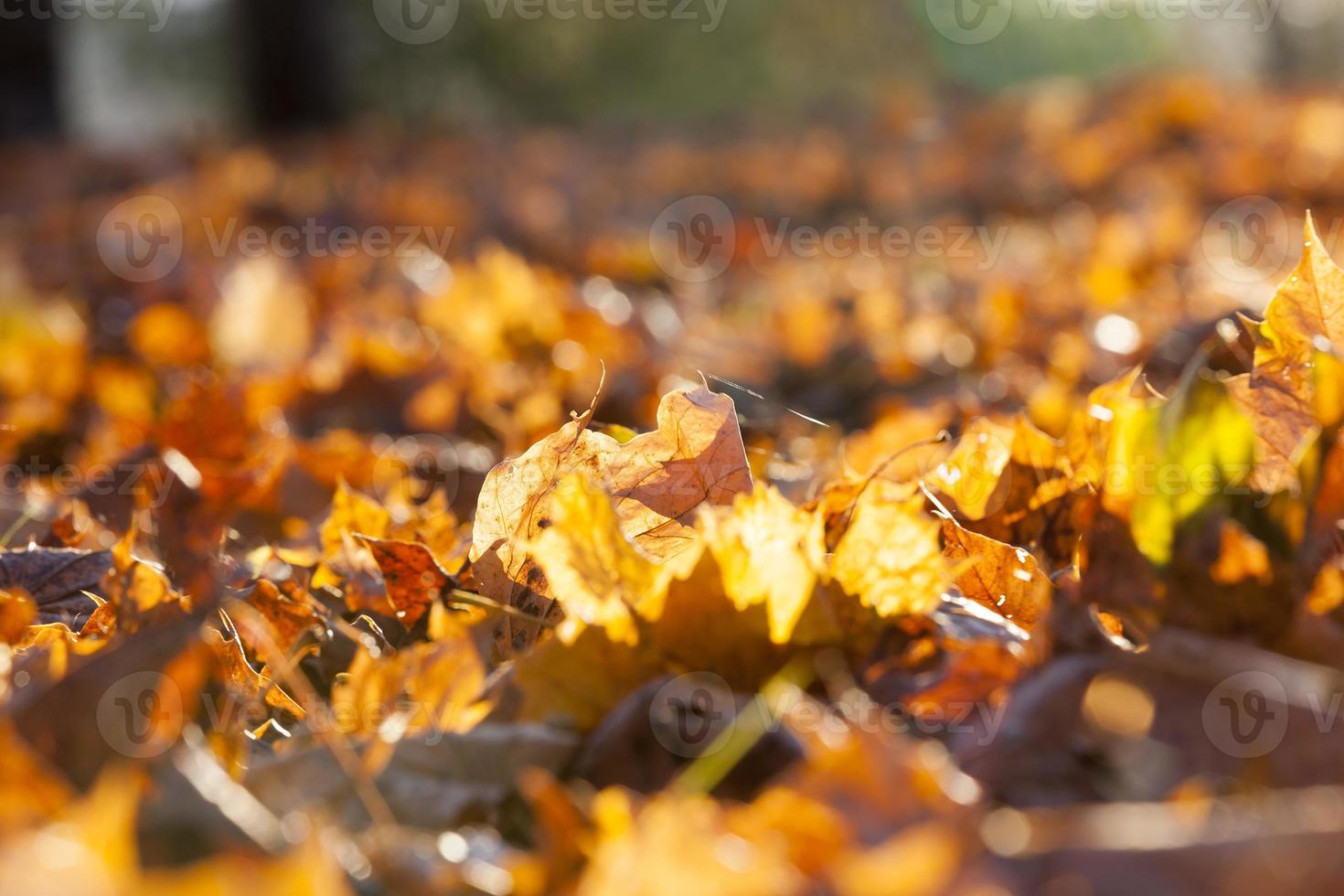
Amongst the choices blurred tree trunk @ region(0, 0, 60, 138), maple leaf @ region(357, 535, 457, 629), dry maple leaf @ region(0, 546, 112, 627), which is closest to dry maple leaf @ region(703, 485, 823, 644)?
maple leaf @ region(357, 535, 457, 629)

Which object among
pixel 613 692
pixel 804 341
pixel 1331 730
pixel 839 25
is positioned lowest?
pixel 839 25

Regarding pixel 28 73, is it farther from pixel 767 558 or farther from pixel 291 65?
pixel 767 558

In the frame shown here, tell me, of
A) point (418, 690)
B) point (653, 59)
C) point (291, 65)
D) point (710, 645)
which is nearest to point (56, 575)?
point (418, 690)

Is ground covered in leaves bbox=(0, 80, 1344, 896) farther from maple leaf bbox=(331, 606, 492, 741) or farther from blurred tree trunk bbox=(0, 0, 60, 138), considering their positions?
blurred tree trunk bbox=(0, 0, 60, 138)

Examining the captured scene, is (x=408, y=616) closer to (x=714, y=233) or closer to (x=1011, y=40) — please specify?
(x=714, y=233)

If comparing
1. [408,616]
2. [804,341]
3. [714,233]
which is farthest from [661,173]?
[408,616]

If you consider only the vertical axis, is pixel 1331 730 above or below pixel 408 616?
above
